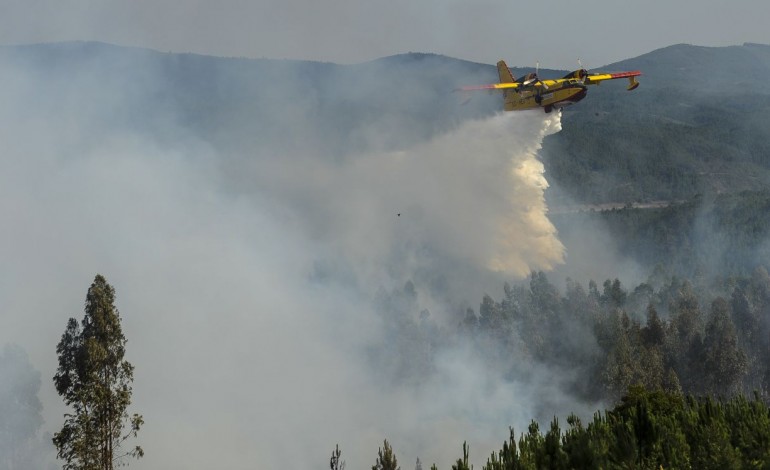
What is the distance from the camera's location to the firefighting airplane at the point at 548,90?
94.2 m

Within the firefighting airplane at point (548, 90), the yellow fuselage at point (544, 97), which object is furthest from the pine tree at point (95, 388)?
the yellow fuselage at point (544, 97)

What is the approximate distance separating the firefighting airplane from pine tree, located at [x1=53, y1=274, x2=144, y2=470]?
5938 centimetres

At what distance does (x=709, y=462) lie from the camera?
36688 mm

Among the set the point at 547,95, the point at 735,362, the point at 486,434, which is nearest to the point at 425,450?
the point at 486,434

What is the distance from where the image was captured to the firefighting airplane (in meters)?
94.2

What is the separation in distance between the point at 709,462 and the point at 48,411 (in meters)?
119

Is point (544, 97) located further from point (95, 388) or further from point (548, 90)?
point (95, 388)

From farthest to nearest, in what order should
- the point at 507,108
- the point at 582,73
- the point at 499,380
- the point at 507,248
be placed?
the point at 507,248, the point at 499,380, the point at 507,108, the point at 582,73

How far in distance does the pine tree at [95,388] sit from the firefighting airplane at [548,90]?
59384 millimetres

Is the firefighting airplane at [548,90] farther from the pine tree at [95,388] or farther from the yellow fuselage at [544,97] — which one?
the pine tree at [95,388]

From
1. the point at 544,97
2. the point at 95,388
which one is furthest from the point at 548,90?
the point at 95,388

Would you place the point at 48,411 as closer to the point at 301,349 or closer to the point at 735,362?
the point at 301,349

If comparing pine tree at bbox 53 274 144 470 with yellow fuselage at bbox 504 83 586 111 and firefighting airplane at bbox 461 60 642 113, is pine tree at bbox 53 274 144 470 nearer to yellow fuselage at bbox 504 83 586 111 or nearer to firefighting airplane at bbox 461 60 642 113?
firefighting airplane at bbox 461 60 642 113

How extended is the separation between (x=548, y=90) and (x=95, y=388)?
6521 centimetres
